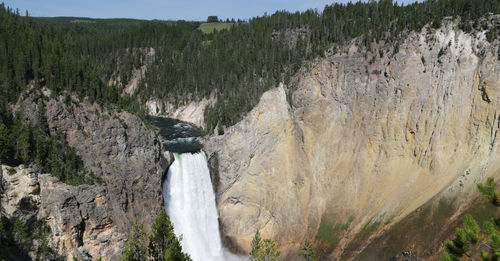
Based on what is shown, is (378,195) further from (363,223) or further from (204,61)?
(204,61)

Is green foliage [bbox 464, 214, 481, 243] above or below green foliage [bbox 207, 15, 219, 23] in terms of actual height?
below

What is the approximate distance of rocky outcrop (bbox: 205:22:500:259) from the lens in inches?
1523

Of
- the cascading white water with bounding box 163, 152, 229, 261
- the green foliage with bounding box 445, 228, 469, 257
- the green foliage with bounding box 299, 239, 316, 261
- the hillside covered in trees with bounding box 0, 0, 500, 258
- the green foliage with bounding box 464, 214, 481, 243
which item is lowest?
the green foliage with bounding box 299, 239, 316, 261

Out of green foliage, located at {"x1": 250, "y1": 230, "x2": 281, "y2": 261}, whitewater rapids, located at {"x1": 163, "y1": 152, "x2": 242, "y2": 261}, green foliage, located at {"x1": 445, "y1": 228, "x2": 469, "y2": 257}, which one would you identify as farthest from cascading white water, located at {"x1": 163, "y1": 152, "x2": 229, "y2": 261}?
green foliage, located at {"x1": 445, "y1": 228, "x2": 469, "y2": 257}

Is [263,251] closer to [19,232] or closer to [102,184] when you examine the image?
[19,232]

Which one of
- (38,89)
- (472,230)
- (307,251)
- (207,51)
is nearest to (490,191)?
(472,230)

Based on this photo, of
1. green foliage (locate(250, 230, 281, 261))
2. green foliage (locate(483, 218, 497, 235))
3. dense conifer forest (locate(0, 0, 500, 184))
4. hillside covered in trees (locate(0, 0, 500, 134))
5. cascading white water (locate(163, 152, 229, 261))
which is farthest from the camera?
cascading white water (locate(163, 152, 229, 261))

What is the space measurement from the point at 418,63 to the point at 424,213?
16.7 m

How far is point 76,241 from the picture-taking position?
1218 inches

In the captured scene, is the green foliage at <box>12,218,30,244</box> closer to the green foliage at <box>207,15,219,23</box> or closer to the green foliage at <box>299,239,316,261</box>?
the green foliage at <box>299,239,316,261</box>

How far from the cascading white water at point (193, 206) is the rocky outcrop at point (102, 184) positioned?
2118 millimetres

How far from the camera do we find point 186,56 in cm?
9488

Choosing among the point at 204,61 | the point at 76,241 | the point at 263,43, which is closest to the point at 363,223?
the point at 76,241

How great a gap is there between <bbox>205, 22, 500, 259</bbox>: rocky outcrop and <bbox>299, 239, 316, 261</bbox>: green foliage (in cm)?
101
